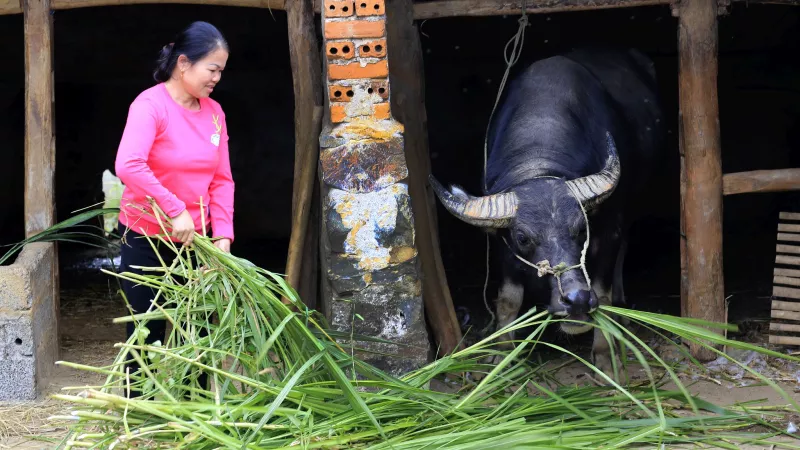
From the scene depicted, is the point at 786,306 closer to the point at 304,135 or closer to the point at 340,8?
the point at 304,135

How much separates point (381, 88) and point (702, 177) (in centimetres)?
187

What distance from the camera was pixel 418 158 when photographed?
5.22 m

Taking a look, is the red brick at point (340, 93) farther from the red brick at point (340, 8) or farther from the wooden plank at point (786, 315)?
the wooden plank at point (786, 315)

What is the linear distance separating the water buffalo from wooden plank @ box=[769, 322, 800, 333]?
2.86ft

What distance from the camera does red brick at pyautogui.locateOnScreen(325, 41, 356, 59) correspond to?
4.46 m

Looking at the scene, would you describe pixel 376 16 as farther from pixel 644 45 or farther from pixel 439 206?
pixel 644 45

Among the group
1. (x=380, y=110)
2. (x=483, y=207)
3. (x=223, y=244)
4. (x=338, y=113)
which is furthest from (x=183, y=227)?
(x=483, y=207)

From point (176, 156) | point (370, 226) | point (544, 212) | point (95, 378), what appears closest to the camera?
point (176, 156)

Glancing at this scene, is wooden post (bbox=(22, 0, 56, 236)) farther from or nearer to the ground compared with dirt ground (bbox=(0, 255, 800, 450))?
farther from the ground

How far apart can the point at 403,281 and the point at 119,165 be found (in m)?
1.44

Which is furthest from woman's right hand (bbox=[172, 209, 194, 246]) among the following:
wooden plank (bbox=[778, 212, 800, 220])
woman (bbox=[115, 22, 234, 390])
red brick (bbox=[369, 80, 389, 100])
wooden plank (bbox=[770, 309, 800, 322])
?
wooden plank (bbox=[778, 212, 800, 220])

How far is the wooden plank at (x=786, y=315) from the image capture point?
5211 millimetres

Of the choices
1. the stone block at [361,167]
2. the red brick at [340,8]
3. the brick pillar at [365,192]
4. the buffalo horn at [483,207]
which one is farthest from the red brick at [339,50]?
the buffalo horn at [483,207]

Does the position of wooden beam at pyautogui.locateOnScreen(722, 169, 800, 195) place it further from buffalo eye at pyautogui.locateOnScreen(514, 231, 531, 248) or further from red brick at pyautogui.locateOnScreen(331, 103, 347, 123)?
red brick at pyautogui.locateOnScreen(331, 103, 347, 123)
